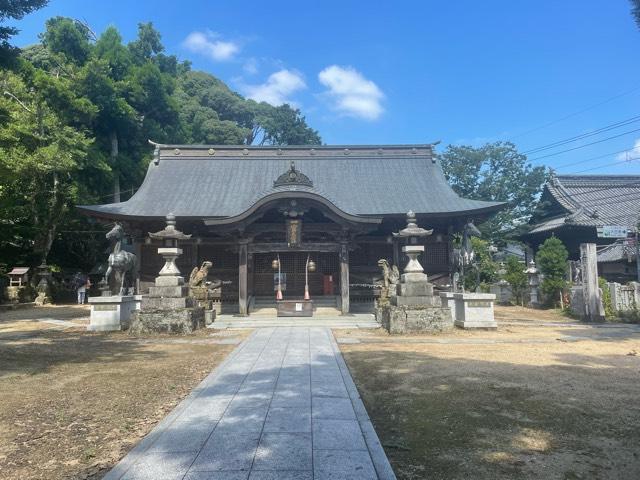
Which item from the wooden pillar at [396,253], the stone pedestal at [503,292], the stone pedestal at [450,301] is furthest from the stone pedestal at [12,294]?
the stone pedestal at [503,292]

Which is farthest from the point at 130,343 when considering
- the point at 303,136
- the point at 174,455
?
the point at 303,136

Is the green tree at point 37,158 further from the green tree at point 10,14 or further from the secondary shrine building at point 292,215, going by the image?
the green tree at point 10,14

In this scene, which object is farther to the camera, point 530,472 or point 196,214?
point 196,214

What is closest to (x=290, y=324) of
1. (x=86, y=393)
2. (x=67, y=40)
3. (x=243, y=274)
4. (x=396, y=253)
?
(x=243, y=274)

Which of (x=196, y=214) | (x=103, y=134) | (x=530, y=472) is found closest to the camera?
(x=530, y=472)

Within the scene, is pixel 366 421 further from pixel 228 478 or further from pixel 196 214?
pixel 196 214

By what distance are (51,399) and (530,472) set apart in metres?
5.87

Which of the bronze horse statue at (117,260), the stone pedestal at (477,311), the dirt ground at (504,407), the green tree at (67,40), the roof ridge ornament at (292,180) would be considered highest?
the green tree at (67,40)

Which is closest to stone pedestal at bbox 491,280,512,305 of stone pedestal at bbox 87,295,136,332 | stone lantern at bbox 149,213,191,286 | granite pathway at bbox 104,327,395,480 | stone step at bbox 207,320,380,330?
stone step at bbox 207,320,380,330

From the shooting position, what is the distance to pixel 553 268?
19.9 meters

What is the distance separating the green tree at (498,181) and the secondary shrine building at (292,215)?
1298 centimetres

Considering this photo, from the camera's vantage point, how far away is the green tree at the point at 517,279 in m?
23.3

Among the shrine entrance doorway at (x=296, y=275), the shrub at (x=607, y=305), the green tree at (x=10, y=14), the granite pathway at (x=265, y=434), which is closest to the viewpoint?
the granite pathway at (x=265, y=434)

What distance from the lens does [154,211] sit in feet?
63.7
